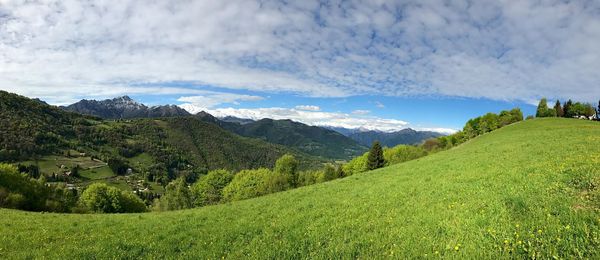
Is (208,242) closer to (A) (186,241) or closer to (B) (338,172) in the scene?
(A) (186,241)

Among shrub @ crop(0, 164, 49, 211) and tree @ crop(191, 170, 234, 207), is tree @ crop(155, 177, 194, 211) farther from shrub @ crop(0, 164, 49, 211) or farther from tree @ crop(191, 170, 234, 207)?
shrub @ crop(0, 164, 49, 211)

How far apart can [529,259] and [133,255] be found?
553 inches

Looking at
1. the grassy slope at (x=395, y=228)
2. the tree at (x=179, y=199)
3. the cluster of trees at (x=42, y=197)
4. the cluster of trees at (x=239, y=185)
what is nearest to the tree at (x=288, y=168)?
the cluster of trees at (x=239, y=185)

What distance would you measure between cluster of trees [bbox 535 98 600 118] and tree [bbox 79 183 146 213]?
164 meters

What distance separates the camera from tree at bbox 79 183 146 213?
79.8 m

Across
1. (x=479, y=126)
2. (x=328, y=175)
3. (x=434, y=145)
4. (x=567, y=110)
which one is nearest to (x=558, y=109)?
(x=567, y=110)

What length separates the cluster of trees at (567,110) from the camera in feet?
423

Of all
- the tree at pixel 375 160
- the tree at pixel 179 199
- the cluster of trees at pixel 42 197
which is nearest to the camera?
the cluster of trees at pixel 42 197

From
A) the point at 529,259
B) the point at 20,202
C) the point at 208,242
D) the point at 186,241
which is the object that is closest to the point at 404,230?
the point at 529,259

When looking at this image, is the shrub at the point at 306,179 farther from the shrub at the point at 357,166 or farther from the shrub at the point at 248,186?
the shrub at the point at 357,166

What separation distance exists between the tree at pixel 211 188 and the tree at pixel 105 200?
24109mm

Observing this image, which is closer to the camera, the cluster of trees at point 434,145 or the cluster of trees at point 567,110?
the cluster of trees at point 434,145

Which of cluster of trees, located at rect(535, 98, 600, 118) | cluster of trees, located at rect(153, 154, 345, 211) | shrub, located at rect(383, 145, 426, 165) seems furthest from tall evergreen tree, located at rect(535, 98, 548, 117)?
cluster of trees, located at rect(153, 154, 345, 211)

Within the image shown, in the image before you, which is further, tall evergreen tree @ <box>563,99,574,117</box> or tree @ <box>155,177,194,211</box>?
tall evergreen tree @ <box>563,99,574,117</box>
